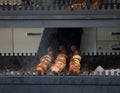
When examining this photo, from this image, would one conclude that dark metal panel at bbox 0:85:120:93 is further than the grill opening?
No

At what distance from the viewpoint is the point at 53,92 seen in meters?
1.31

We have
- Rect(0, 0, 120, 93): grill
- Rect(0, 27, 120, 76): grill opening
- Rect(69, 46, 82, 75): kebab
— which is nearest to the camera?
Rect(0, 0, 120, 93): grill

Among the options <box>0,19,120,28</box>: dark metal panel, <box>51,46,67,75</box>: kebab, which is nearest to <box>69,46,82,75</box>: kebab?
<box>51,46,67,75</box>: kebab

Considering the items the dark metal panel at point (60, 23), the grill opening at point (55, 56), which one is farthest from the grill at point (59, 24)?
the grill opening at point (55, 56)

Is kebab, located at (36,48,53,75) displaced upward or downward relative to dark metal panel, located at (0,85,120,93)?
upward

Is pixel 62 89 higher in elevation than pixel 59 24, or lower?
lower

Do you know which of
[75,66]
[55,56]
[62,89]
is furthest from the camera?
[55,56]

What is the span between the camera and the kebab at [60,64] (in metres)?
1.43

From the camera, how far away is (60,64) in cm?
157

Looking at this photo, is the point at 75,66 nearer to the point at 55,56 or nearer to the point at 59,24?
the point at 59,24

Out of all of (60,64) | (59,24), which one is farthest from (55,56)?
(59,24)

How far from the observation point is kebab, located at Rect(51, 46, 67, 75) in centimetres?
143

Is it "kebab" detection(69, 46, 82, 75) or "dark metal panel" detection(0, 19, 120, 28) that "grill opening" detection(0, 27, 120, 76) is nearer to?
"kebab" detection(69, 46, 82, 75)

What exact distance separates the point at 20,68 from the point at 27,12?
547 mm
